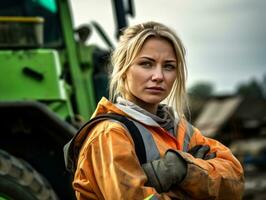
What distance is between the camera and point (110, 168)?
2.41m

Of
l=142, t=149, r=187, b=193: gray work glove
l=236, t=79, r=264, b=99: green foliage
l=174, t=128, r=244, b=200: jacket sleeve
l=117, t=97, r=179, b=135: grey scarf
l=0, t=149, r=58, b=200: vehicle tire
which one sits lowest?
l=236, t=79, r=264, b=99: green foliage

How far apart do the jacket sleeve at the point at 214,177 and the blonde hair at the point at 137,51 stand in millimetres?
277

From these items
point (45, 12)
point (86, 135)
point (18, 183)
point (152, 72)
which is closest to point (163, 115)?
point (152, 72)

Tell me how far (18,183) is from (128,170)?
6.59ft

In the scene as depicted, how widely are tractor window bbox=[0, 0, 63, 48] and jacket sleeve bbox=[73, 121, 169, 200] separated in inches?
125

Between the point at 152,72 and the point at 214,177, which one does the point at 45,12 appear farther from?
the point at 214,177

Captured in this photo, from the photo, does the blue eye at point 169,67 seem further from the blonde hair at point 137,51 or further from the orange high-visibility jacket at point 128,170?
the orange high-visibility jacket at point 128,170

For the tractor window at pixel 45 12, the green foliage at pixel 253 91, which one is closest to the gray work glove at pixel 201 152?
the tractor window at pixel 45 12

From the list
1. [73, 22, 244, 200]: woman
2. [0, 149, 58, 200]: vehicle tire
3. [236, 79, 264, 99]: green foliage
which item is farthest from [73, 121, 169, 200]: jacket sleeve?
[236, 79, 264, 99]: green foliage

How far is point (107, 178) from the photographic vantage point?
2.42 meters

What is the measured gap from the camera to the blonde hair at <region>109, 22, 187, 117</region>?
2672 millimetres

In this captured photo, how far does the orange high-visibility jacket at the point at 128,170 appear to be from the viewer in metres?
2.40

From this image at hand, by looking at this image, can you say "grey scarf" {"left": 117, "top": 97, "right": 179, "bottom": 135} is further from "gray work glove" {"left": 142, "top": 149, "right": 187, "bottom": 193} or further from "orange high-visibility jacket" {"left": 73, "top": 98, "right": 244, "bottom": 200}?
"gray work glove" {"left": 142, "top": 149, "right": 187, "bottom": 193}

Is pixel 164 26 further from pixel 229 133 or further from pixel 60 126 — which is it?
pixel 229 133
